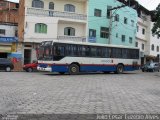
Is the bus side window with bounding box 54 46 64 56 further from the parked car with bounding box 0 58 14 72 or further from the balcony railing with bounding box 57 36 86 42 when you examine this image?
the balcony railing with bounding box 57 36 86 42

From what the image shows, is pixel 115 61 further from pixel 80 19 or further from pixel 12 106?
pixel 12 106

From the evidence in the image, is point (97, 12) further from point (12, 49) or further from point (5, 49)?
point (5, 49)

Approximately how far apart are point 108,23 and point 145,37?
20551 mm

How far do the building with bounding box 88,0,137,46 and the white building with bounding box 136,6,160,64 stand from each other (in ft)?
31.4

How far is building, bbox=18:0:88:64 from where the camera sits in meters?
41.0

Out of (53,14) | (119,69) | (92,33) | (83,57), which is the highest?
(53,14)

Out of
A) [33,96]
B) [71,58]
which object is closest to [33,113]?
[33,96]

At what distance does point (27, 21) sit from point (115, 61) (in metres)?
13.6

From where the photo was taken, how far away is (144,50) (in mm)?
66875

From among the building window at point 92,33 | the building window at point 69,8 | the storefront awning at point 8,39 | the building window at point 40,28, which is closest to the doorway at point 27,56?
the storefront awning at point 8,39

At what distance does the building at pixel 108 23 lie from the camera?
46434 mm

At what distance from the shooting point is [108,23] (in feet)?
160

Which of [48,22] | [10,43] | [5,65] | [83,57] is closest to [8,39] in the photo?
[10,43]

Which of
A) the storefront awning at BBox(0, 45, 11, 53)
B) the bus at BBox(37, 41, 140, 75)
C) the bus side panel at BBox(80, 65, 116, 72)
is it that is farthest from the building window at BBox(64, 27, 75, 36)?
the bus side panel at BBox(80, 65, 116, 72)
